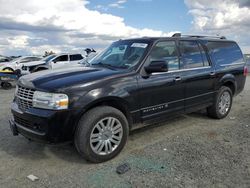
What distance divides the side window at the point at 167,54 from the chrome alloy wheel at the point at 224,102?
1911 mm

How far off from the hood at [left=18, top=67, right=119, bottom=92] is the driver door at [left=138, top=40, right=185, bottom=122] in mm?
637

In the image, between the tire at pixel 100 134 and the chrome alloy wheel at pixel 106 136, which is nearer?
the tire at pixel 100 134

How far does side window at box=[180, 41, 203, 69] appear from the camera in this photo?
5020mm

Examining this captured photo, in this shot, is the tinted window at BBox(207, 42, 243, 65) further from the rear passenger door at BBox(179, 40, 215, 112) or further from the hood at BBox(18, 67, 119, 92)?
the hood at BBox(18, 67, 119, 92)

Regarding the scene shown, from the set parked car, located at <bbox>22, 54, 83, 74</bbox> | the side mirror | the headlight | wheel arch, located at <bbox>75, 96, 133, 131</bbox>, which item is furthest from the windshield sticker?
parked car, located at <bbox>22, 54, 83, 74</bbox>

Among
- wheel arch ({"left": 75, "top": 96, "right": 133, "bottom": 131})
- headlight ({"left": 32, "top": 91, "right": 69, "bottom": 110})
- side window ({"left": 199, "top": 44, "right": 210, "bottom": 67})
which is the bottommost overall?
wheel arch ({"left": 75, "top": 96, "right": 133, "bottom": 131})

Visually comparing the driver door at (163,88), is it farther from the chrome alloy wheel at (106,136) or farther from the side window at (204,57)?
the side window at (204,57)

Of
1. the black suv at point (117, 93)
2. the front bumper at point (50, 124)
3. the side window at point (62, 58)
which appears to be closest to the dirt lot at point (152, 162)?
the black suv at point (117, 93)

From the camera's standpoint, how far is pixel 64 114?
3.47 m

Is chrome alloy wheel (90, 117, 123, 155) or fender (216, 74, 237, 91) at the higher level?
fender (216, 74, 237, 91)

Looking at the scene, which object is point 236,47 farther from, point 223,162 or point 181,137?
point 223,162

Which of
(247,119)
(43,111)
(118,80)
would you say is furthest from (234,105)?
(43,111)

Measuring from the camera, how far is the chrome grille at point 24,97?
3.71 meters

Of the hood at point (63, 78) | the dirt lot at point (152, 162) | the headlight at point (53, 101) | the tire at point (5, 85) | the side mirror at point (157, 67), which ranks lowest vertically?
the tire at point (5, 85)
